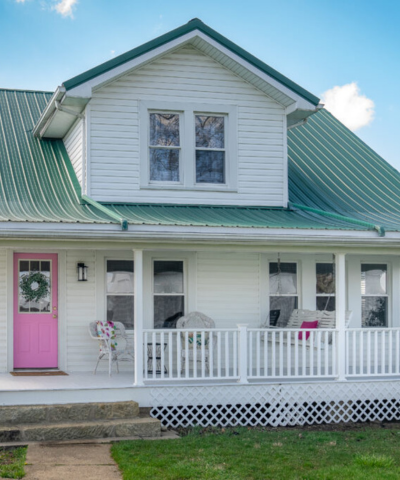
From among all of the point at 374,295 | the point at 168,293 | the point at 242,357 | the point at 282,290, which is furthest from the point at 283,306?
the point at 242,357

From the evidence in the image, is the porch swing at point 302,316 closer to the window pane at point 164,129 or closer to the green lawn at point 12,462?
the window pane at point 164,129

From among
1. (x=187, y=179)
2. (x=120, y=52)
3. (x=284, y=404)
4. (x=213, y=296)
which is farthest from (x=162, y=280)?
(x=120, y=52)

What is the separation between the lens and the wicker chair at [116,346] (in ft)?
39.4

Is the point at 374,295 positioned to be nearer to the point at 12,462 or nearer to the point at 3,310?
the point at 3,310

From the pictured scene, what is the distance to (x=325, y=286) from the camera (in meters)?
14.1

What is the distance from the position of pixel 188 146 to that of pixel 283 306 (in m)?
3.39

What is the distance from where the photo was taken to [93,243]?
439 inches

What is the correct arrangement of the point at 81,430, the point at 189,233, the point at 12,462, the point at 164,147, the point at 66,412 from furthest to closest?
the point at 164,147, the point at 189,233, the point at 66,412, the point at 81,430, the point at 12,462

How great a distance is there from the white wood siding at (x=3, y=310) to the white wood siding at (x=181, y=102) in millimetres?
1841

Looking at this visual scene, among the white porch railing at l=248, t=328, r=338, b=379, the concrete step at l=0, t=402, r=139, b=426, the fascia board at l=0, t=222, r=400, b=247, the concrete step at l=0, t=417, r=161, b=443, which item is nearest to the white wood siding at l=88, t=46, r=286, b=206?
the fascia board at l=0, t=222, r=400, b=247

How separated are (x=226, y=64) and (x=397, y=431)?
22.5 ft

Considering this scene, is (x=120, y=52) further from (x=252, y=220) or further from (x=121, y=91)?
(x=252, y=220)

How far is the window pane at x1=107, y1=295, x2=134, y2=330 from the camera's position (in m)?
13.0

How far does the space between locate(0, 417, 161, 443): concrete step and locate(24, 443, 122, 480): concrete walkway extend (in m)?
0.29
